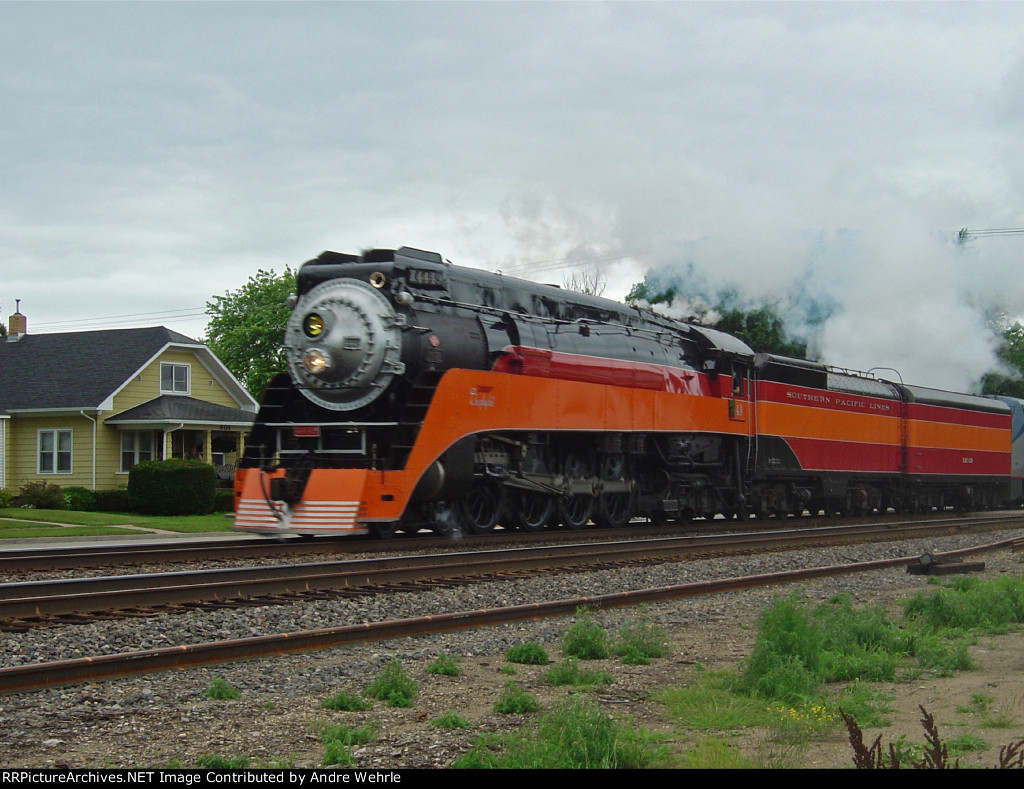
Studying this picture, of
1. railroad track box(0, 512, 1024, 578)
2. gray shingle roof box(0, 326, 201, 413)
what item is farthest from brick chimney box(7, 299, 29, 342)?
railroad track box(0, 512, 1024, 578)

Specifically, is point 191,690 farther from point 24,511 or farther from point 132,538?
point 24,511

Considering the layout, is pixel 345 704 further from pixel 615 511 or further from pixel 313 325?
pixel 615 511

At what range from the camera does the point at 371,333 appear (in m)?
15.0

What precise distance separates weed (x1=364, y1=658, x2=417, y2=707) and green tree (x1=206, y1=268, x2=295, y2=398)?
134 feet

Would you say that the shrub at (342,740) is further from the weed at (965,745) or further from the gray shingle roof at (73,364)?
the gray shingle roof at (73,364)

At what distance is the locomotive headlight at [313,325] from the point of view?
15445mm

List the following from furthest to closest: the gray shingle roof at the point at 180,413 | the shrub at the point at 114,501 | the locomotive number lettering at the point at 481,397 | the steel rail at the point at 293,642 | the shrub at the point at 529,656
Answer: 1. the gray shingle roof at the point at 180,413
2. the shrub at the point at 114,501
3. the locomotive number lettering at the point at 481,397
4. the shrub at the point at 529,656
5. the steel rail at the point at 293,642

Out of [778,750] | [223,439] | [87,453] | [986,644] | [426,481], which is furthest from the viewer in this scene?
[87,453]

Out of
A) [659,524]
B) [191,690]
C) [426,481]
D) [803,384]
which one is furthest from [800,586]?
[803,384]

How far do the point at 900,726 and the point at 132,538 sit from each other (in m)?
16.9

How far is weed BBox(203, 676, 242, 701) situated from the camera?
6270 mm

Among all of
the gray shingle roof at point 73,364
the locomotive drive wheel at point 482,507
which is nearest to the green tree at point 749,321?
the locomotive drive wheel at point 482,507

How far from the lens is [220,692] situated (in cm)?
627

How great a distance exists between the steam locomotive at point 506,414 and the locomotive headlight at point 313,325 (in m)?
0.02
